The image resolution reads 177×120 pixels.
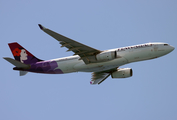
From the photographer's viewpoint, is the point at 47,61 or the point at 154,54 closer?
the point at 154,54

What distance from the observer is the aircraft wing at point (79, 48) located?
31691 millimetres

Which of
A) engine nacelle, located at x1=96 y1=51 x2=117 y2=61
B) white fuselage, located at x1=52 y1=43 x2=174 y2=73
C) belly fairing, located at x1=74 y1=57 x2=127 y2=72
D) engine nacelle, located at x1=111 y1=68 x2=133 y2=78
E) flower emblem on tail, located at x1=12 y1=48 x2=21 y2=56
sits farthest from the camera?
engine nacelle, located at x1=111 y1=68 x2=133 y2=78

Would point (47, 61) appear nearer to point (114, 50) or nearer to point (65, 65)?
point (65, 65)

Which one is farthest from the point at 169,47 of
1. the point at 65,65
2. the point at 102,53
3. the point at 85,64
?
the point at 65,65

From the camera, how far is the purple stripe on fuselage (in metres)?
37.8

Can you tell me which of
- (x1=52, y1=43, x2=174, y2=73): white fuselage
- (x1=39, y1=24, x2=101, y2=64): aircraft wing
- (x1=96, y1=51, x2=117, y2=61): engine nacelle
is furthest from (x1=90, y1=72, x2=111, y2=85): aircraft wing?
(x1=96, y1=51, x2=117, y2=61): engine nacelle

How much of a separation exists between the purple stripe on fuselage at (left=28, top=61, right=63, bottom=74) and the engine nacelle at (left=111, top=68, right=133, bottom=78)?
9.76 meters

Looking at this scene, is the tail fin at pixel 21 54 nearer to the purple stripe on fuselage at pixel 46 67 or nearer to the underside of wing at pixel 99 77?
the purple stripe on fuselage at pixel 46 67

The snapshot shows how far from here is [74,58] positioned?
1464 inches

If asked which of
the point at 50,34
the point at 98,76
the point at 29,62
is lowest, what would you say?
the point at 98,76

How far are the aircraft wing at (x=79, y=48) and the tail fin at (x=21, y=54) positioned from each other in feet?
28.1

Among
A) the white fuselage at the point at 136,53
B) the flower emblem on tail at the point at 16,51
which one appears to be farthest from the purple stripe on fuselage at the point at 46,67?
the white fuselage at the point at 136,53

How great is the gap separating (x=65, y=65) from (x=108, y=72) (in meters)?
9.27

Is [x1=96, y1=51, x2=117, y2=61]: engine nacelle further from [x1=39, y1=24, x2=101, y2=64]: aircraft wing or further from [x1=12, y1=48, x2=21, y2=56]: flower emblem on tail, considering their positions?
[x1=12, y1=48, x2=21, y2=56]: flower emblem on tail
